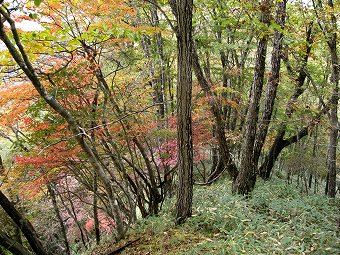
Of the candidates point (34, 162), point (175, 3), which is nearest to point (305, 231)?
point (175, 3)

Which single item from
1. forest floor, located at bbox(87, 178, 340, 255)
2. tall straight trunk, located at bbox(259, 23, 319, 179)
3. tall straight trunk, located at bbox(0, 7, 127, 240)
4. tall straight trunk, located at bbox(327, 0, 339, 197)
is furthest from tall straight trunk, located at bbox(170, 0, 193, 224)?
tall straight trunk, located at bbox(259, 23, 319, 179)

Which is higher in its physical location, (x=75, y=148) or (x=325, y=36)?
(x=325, y=36)

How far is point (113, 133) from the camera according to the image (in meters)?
7.12

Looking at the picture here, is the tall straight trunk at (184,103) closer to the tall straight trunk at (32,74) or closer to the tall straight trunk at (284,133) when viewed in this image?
the tall straight trunk at (32,74)

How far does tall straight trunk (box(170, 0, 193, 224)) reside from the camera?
4.40m

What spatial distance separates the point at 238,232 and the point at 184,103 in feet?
7.93

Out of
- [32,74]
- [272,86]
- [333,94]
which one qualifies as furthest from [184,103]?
[333,94]

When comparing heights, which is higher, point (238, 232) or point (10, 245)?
point (238, 232)

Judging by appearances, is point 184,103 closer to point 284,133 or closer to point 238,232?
point 238,232

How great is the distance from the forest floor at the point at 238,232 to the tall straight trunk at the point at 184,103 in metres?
0.45

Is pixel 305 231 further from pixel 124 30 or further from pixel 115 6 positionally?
pixel 115 6

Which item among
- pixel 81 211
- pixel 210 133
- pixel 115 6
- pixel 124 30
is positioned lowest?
pixel 81 211

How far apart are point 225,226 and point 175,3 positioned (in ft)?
13.2

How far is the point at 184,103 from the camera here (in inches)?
188
